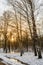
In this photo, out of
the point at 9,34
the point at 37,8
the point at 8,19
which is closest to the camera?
the point at 37,8

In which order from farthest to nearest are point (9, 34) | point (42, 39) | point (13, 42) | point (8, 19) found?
point (13, 42), point (9, 34), point (8, 19), point (42, 39)

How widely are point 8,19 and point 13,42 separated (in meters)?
16.0

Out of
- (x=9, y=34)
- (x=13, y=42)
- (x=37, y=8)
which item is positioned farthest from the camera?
(x=13, y=42)

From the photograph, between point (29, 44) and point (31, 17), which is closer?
point (31, 17)

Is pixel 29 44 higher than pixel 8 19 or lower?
lower

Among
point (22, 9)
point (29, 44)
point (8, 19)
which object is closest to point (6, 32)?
point (8, 19)

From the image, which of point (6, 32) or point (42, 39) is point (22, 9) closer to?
point (42, 39)

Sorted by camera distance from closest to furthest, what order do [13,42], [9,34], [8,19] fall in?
1. [8,19]
2. [9,34]
3. [13,42]

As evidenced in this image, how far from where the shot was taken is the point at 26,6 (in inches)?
1159

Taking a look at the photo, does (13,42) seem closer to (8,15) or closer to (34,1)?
(8,15)

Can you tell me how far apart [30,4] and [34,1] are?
70 cm

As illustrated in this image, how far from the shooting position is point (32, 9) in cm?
2884

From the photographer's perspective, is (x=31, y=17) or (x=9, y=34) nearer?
(x=31, y=17)

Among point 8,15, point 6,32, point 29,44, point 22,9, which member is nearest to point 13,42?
point 29,44
